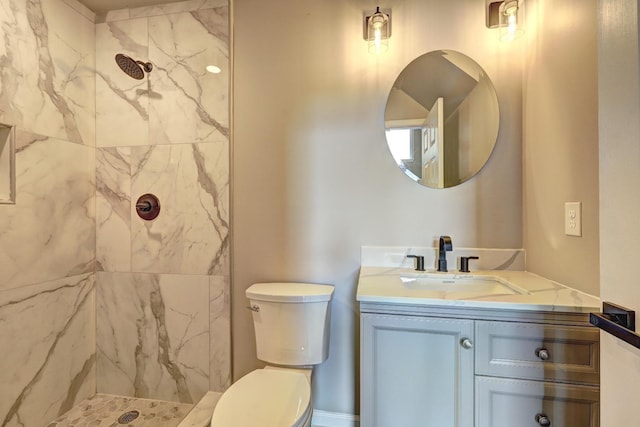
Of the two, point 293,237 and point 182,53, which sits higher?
point 182,53

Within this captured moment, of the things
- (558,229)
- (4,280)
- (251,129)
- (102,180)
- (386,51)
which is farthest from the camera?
(102,180)

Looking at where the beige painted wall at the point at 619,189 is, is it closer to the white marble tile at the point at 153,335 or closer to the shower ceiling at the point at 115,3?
the white marble tile at the point at 153,335

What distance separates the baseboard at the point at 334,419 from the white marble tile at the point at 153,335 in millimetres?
690

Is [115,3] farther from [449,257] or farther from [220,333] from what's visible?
[449,257]

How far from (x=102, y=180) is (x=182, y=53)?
0.94 meters

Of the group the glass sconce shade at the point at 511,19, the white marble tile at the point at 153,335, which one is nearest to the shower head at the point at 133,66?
the white marble tile at the point at 153,335

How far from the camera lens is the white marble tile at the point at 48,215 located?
4.78ft

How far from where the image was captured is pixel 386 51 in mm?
1568

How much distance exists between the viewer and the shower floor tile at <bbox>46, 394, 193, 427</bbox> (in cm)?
165

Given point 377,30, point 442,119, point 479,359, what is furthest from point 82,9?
point 479,359

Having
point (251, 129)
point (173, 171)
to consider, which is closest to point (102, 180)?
point (173, 171)

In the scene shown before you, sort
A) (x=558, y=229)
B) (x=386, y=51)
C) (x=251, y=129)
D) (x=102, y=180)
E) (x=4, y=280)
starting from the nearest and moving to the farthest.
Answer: (x=558, y=229) < (x=4, y=280) < (x=386, y=51) < (x=251, y=129) < (x=102, y=180)

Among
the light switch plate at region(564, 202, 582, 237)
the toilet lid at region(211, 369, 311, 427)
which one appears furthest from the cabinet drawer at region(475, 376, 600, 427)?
the toilet lid at region(211, 369, 311, 427)

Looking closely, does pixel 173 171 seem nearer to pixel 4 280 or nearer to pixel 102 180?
pixel 102 180
